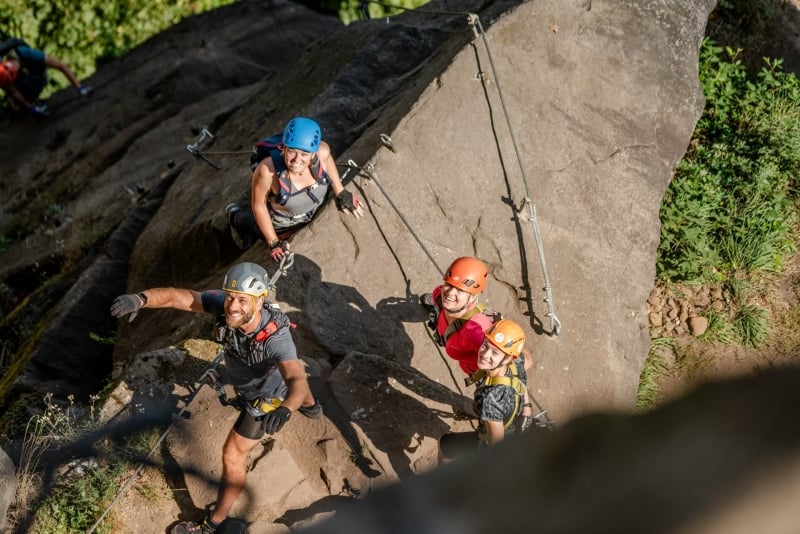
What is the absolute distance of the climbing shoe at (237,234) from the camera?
750 centimetres

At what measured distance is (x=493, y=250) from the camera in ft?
24.4

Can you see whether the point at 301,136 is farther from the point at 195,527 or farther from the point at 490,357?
the point at 195,527

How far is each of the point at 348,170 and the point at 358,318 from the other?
1387 mm

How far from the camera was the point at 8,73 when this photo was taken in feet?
47.6

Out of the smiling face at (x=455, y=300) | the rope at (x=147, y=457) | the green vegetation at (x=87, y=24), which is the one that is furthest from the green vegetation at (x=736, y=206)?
the green vegetation at (x=87, y=24)

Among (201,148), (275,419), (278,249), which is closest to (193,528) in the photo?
(275,419)

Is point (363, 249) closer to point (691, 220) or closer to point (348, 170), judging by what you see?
point (348, 170)

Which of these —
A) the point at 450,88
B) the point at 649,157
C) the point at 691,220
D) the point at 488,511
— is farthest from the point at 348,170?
the point at 488,511

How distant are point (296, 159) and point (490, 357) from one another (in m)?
2.33

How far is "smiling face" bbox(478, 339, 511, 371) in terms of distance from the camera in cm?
542

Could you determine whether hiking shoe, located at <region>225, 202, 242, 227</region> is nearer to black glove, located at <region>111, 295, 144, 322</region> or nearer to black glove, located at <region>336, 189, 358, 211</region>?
black glove, located at <region>336, 189, 358, 211</region>

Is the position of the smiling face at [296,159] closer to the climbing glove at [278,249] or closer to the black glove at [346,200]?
the black glove at [346,200]

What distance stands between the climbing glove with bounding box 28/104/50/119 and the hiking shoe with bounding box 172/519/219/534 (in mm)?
11454

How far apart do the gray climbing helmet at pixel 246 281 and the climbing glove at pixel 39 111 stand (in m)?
11.4
